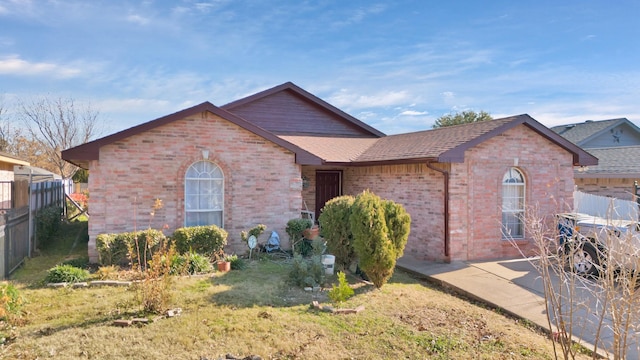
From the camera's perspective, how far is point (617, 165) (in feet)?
54.4

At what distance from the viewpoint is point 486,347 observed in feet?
18.4

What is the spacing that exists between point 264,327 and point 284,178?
19.9 ft

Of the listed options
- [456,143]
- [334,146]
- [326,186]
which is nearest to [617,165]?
[456,143]

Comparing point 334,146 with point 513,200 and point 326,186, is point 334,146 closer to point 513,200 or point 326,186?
point 326,186

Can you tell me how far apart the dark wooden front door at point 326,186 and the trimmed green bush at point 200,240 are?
19.4 feet

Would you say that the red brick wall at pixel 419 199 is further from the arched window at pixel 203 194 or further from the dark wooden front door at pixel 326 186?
the arched window at pixel 203 194

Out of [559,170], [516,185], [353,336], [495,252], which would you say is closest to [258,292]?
[353,336]

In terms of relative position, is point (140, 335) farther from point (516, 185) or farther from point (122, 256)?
point (516, 185)

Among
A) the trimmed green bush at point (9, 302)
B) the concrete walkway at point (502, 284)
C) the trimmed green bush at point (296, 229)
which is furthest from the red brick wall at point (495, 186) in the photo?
the trimmed green bush at point (9, 302)

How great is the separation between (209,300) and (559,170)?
10748mm

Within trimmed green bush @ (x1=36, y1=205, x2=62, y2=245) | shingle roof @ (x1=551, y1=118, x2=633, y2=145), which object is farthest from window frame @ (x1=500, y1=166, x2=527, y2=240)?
shingle roof @ (x1=551, y1=118, x2=633, y2=145)

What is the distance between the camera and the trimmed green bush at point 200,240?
952cm

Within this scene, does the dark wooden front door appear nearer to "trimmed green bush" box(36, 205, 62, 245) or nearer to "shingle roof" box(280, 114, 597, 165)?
"shingle roof" box(280, 114, 597, 165)

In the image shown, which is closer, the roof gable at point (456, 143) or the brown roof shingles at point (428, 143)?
the roof gable at point (456, 143)
